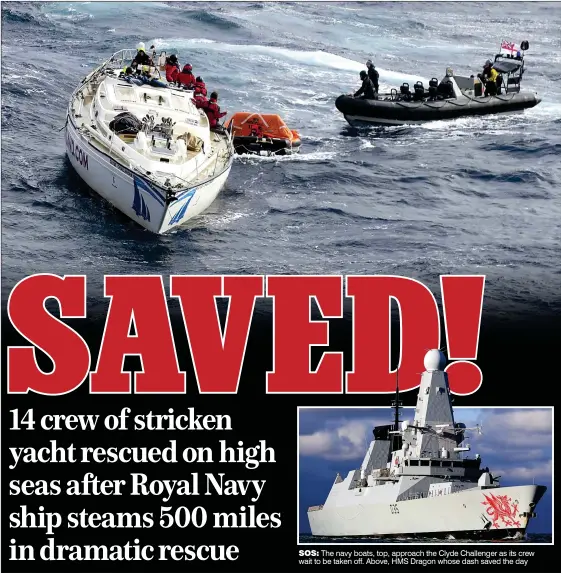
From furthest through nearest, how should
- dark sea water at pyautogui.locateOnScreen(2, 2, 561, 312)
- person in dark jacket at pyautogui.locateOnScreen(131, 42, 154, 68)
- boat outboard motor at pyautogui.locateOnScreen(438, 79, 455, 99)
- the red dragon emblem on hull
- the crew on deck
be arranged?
the crew on deck
boat outboard motor at pyautogui.locateOnScreen(438, 79, 455, 99)
person in dark jacket at pyautogui.locateOnScreen(131, 42, 154, 68)
dark sea water at pyautogui.locateOnScreen(2, 2, 561, 312)
the red dragon emblem on hull

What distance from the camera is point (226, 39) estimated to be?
46.8m

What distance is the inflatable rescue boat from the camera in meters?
44.4

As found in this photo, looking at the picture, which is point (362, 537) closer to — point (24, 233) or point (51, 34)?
point (24, 233)

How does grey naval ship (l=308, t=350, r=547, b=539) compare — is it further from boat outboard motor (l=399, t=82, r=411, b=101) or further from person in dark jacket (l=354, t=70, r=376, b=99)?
boat outboard motor (l=399, t=82, r=411, b=101)

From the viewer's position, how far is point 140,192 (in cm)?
3161

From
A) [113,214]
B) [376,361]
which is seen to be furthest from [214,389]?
[113,214]

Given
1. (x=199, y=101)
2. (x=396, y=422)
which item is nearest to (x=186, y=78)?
(x=199, y=101)

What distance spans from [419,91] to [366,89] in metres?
2.12

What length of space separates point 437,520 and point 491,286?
6.78 metres

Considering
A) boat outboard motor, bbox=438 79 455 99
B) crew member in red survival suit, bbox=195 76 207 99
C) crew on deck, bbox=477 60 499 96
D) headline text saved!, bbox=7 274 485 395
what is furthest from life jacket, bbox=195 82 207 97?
headline text saved!, bbox=7 274 485 395

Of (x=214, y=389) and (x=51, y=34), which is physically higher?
(x=51, y=34)

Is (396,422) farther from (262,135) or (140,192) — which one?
(262,135)

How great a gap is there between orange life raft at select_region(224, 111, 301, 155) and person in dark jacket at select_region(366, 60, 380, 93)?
194 inches

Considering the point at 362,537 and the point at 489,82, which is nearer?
the point at 362,537
